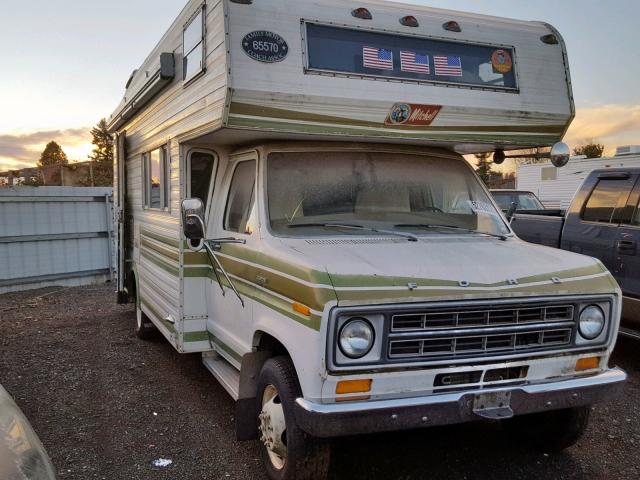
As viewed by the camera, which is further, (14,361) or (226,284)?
(14,361)

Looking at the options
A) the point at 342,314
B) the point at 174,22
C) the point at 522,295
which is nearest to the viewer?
the point at 342,314

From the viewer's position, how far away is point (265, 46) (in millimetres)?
4027

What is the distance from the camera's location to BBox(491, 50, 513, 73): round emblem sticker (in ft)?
15.6

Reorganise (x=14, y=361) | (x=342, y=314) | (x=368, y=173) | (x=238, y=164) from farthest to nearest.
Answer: (x=14, y=361)
(x=238, y=164)
(x=368, y=173)
(x=342, y=314)

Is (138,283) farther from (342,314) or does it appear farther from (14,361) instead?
(342,314)

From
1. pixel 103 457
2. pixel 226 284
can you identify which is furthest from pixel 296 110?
pixel 103 457

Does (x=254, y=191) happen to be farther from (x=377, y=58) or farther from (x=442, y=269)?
(x=442, y=269)

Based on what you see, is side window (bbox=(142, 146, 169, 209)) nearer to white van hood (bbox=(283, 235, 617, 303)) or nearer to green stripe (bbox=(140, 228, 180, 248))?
green stripe (bbox=(140, 228, 180, 248))

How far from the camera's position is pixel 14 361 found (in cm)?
658

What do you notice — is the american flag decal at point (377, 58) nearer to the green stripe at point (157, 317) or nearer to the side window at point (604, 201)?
the green stripe at point (157, 317)

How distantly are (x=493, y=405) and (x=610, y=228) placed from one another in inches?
152

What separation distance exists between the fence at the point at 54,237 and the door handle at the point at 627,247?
31.4 ft

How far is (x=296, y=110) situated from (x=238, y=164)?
87 cm

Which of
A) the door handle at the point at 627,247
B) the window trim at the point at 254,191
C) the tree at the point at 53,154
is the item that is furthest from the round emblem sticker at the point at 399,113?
the tree at the point at 53,154
